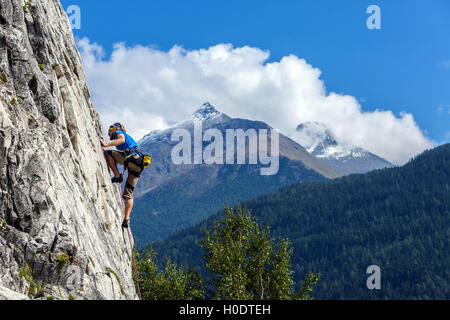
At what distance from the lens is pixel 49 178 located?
18000 millimetres

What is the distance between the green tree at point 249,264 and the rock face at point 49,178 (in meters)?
17.1

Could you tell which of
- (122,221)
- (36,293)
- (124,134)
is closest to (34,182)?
(36,293)

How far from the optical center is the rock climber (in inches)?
995

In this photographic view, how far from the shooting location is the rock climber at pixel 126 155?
25266mm

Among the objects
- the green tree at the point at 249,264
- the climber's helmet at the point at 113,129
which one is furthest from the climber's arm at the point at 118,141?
the green tree at the point at 249,264

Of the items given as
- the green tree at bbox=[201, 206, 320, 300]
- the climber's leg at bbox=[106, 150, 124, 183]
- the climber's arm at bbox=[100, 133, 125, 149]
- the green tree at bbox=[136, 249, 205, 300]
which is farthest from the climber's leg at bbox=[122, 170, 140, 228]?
the green tree at bbox=[136, 249, 205, 300]

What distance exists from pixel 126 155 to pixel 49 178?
7679 mm

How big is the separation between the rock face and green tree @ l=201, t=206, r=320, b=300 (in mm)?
17053

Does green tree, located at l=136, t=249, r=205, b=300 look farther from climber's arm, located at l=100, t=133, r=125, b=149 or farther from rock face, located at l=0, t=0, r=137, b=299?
climber's arm, located at l=100, t=133, r=125, b=149

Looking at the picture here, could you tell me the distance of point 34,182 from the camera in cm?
1730

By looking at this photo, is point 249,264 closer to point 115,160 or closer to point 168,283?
point 168,283

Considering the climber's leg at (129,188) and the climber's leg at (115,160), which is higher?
the climber's leg at (115,160)

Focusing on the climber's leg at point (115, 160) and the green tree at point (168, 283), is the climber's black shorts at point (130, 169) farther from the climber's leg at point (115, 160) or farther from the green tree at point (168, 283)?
the green tree at point (168, 283)

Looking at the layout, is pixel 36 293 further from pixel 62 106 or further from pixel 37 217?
pixel 62 106
